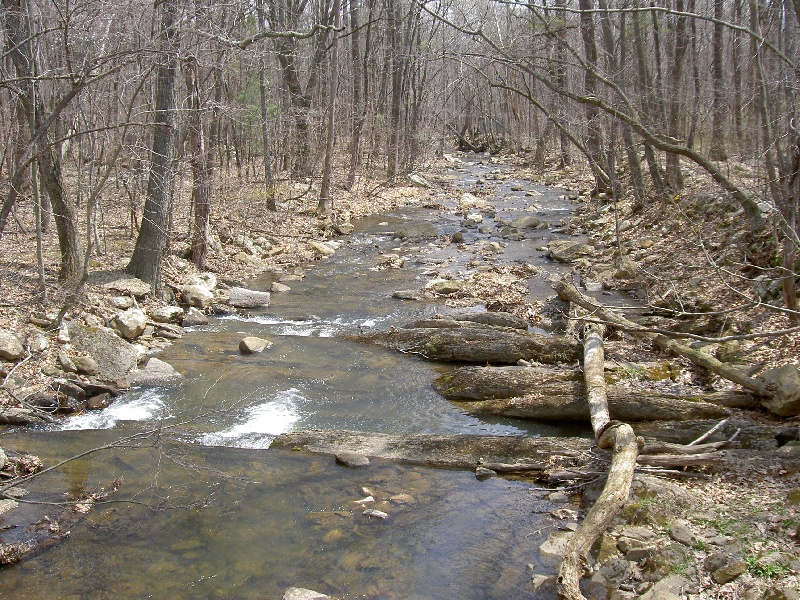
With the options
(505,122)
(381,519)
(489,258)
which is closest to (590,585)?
(381,519)

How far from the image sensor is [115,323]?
10141mm

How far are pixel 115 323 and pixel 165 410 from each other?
280 cm

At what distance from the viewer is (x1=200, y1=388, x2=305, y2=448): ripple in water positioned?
727 cm

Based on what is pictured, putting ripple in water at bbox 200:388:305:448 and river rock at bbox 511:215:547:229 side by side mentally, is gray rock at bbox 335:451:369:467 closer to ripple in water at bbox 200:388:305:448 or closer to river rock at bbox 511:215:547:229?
ripple in water at bbox 200:388:305:448

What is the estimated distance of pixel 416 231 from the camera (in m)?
20.1

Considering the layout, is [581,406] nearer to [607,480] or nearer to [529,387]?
[529,387]

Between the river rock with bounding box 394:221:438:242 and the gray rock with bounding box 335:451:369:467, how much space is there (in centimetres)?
1249

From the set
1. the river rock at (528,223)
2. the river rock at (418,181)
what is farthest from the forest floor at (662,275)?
the river rock at (418,181)

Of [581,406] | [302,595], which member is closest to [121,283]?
[581,406]

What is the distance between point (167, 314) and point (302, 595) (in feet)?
24.3

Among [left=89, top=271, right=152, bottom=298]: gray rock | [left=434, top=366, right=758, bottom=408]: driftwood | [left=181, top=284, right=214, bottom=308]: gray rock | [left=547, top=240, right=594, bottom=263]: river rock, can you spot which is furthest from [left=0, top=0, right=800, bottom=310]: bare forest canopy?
[left=547, top=240, right=594, bottom=263]: river rock

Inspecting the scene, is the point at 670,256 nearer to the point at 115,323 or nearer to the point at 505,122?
the point at 115,323

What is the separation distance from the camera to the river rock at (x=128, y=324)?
10.1 meters

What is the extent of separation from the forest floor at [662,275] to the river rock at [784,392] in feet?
0.38
